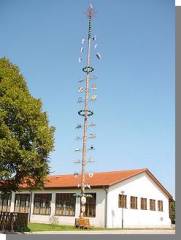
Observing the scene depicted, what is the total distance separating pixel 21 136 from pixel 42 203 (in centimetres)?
1948

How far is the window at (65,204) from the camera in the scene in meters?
38.2

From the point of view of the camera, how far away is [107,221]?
35.1m

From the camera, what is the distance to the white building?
36062mm

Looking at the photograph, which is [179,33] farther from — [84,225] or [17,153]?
[84,225]

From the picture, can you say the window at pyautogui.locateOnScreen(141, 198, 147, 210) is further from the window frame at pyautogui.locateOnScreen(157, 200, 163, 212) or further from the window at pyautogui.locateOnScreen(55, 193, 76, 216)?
the window at pyautogui.locateOnScreen(55, 193, 76, 216)

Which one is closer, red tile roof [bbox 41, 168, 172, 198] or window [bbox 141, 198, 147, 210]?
red tile roof [bbox 41, 168, 172, 198]

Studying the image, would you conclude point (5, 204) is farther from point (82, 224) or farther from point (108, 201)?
point (82, 224)

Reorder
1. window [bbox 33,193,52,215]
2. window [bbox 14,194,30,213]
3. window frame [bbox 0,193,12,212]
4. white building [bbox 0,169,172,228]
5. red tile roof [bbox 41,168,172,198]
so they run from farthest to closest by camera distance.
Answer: window frame [bbox 0,193,12,212] < window [bbox 14,194,30,213] < window [bbox 33,193,52,215] < red tile roof [bbox 41,168,172,198] < white building [bbox 0,169,172,228]

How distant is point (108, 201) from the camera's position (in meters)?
35.7

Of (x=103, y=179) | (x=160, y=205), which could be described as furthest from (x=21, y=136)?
(x=160, y=205)

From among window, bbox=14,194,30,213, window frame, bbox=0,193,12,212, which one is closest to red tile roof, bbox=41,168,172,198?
window, bbox=14,194,30,213

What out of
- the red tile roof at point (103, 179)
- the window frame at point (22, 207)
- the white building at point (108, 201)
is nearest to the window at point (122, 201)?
the white building at point (108, 201)

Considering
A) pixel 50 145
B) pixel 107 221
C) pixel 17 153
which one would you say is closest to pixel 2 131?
pixel 17 153

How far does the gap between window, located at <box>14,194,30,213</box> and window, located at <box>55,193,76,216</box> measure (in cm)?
487
